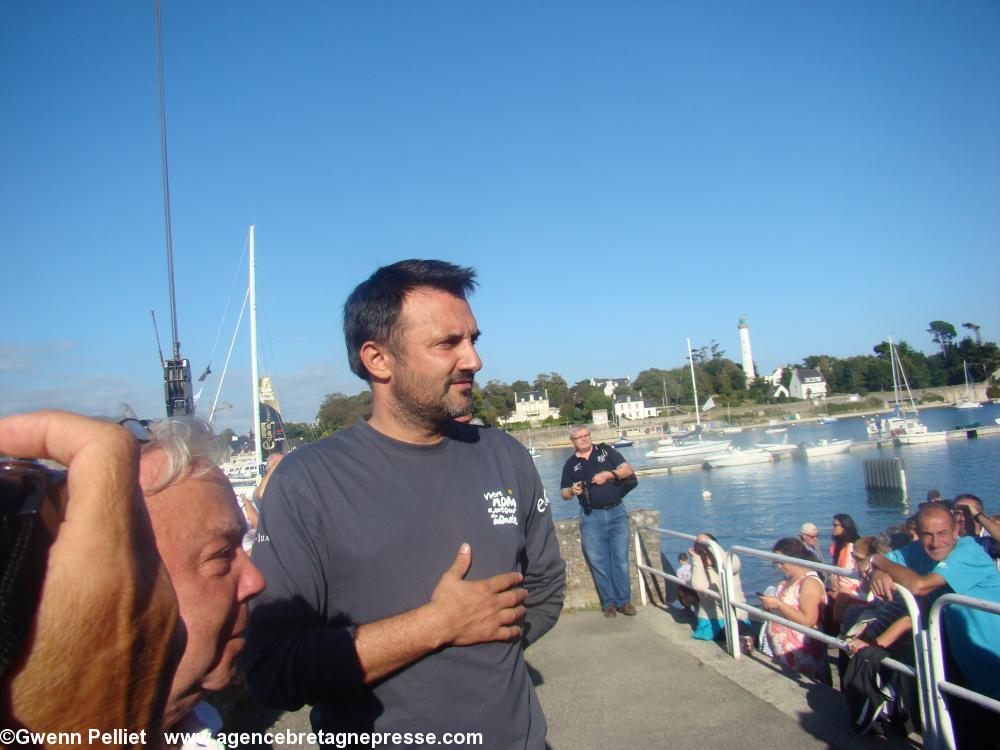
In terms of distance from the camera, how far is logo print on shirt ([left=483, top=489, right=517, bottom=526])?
2001 millimetres

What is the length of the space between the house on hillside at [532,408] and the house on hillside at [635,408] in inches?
445

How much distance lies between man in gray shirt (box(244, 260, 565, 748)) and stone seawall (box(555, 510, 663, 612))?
4911 millimetres

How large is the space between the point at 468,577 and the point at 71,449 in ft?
4.17

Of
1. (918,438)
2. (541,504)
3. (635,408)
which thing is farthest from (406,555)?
(635,408)

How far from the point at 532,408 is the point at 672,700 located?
111 metres

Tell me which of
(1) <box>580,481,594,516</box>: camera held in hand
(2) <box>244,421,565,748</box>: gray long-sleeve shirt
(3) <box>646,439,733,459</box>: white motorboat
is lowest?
(3) <box>646,439,733,459</box>: white motorboat

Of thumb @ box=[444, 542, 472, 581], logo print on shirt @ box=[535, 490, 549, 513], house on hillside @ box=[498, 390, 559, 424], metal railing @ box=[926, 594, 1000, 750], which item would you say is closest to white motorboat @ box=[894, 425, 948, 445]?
metal railing @ box=[926, 594, 1000, 750]

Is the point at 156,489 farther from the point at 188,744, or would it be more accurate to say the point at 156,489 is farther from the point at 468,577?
the point at 468,577

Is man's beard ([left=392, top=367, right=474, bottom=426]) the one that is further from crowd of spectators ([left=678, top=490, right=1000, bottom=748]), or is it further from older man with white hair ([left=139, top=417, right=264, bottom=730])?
crowd of spectators ([left=678, top=490, right=1000, bottom=748])

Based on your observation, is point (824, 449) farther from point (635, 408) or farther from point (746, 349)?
point (746, 349)

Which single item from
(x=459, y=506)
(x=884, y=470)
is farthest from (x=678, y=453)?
(x=459, y=506)

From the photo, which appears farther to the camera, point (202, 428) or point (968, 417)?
point (968, 417)

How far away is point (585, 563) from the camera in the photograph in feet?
23.0

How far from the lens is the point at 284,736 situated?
423 centimetres
